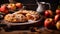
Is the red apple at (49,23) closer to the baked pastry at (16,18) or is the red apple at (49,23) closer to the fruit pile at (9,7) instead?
the baked pastry at (16,18)

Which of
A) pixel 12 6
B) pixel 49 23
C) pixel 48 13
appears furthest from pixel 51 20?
pixel 12 6

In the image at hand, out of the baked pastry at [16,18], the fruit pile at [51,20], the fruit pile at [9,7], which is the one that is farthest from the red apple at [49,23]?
the fruit pile at [9,7]

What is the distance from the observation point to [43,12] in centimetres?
123

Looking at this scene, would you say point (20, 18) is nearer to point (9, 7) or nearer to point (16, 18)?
point (16, 18)

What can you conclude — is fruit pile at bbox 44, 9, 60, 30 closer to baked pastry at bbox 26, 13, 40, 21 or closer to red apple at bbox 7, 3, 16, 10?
baked pastry at bbox 26, 13, 40, 21

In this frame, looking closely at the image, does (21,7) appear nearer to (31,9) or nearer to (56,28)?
(31,9)

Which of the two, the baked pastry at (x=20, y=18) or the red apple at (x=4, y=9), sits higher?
the red apple at (x=4, y=9)

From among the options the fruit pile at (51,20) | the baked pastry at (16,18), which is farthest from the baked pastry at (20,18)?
the fruit pile at (51,20)

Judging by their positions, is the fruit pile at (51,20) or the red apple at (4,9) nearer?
the fruit pile at (51,20)

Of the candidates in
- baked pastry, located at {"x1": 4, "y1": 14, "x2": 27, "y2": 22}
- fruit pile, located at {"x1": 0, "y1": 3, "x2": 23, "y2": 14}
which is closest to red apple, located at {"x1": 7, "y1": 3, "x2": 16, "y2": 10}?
fruit pile, located at {"x1": 0, "y1": 3, "x2": 23, "y2": 14}

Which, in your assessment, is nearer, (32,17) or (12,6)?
(32,17)

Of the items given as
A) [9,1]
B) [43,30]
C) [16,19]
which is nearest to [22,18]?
[16,19]

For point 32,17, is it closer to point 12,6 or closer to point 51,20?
point 51,20

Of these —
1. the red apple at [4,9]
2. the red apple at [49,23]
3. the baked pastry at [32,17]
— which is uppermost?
the red apple at [4,9]
